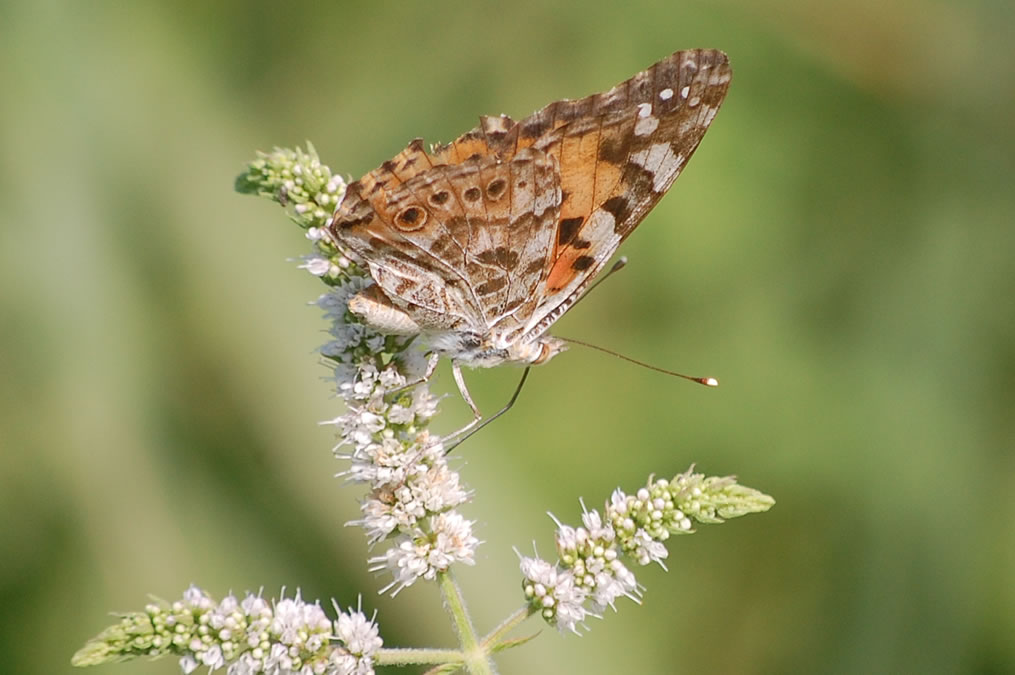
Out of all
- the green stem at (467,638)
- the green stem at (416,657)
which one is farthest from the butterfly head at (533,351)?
→ the green stem at (416,657)

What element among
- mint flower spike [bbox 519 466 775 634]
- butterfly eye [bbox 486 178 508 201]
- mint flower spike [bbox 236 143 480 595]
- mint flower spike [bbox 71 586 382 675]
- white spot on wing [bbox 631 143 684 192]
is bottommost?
mint flower spike [bbox 519 466 775 634]

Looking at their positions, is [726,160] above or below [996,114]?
above

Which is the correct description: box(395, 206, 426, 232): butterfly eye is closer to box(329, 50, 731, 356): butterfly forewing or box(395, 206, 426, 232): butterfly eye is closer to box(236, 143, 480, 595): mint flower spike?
box(329, 50, 731, 356): butterfly forewing

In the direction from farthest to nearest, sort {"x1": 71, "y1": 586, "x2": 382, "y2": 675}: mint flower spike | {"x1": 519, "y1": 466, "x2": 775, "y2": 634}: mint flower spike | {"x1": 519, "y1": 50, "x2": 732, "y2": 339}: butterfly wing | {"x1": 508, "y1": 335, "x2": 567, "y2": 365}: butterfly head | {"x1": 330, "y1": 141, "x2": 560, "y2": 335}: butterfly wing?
{"x1": 508, "y1": 335, "x2": 567, "y2": 365}: butterfly head < {"x1": 519, "y1": 50, "x2": 732, "y2": 339}: butterfly wing < {"x1": 330, "y1": 141, "x2": 560, "y2": 335}: butterfly wing < {"x1": 519, "y1": 466, "x2": 775, "y2": 634}: mint flower spike < {"x1": 71, "y1": 586, "x2": 382, "y2": 675}: mint flower spike

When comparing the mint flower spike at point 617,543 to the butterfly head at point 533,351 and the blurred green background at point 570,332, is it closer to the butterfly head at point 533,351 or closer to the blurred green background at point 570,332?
the butterfly head at point 533,351

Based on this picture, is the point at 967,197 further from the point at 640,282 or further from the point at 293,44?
the point at 293,44

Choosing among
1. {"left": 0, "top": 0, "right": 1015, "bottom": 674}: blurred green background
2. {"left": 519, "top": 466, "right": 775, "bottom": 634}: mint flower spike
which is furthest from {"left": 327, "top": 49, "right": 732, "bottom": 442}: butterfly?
{"left": 0, "top": 0, "right": 1015, "bottom": 674}: blurred green background

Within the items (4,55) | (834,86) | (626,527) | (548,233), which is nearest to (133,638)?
(626,527)

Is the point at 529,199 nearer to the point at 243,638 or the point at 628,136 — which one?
the point at 628,136
